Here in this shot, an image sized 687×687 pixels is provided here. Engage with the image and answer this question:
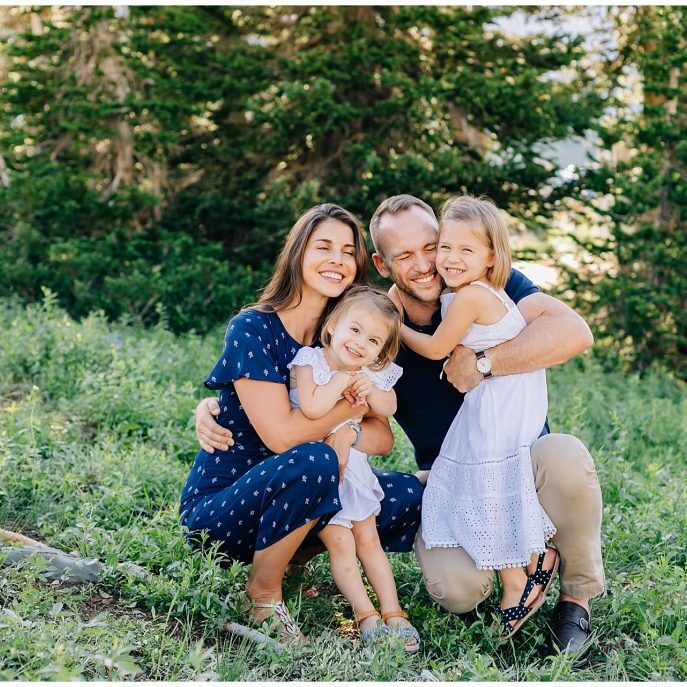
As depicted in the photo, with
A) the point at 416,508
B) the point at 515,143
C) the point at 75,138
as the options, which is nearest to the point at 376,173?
the point at 515,143

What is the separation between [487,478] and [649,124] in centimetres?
569

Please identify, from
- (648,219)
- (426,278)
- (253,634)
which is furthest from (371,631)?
(648,219)

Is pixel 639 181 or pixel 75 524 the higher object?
pixel 639 181

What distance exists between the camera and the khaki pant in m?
3.10

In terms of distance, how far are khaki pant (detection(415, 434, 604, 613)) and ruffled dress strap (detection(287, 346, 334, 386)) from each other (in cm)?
78

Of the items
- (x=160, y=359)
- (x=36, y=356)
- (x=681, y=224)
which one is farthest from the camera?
(x=681, y=224)

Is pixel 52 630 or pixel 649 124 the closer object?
pixel 52 630

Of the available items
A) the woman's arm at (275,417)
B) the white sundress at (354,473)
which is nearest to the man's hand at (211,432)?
the woman's arm at (275,417)

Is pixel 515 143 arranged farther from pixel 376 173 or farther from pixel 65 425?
pixel 65 425

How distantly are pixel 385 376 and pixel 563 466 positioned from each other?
71cm

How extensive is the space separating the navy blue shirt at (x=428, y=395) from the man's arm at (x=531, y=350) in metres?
0.15

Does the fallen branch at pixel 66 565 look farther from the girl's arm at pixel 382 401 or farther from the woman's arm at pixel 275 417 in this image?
the girl's arm at pixel 382 401

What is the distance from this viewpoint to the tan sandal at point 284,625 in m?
2.86

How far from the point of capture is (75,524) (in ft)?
11.9
